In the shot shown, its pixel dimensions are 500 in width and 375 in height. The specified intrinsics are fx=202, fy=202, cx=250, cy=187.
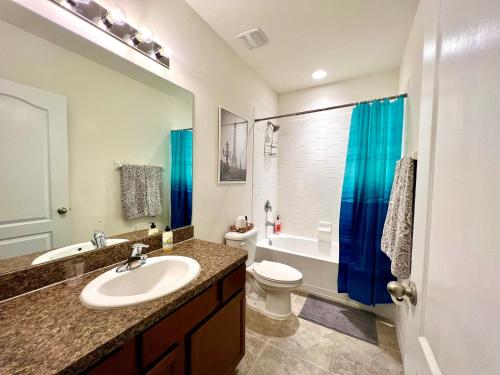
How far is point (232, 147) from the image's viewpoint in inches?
80.7

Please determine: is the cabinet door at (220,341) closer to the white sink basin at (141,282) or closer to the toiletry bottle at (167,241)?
the white sink basin at (141,282)

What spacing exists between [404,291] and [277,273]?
1383 mm

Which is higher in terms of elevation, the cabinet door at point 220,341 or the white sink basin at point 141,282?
the white sink basin at point 141,282

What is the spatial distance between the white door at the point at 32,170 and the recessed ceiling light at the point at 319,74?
93.4 inches

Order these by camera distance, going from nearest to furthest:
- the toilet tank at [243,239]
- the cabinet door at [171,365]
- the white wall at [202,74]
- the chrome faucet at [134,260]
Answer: the cabinet door at [171,365], the chrome faucet at [134,260], the white wall at [202,74], the toilet tank at [243,239]

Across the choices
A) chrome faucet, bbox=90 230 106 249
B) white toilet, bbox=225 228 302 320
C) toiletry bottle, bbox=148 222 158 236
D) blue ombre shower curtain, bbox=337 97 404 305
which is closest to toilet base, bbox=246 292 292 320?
white toilet, bbox=225 228 302 320

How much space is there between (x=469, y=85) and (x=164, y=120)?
1.43m

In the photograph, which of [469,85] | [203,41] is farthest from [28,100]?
[469,85]

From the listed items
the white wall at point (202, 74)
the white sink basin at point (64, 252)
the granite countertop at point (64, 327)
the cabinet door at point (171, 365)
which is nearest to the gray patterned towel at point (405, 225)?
the granite countertop at point (64, 327)

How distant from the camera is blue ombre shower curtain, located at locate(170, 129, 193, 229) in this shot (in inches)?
57.1

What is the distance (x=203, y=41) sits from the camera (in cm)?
167

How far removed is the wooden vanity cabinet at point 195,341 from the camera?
2.22 ft

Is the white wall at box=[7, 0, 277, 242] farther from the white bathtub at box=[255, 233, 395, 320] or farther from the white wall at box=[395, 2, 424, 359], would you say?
the white wall at box=[395, 2, 424, 359]

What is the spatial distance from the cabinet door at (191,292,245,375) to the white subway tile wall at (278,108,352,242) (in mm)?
1529
